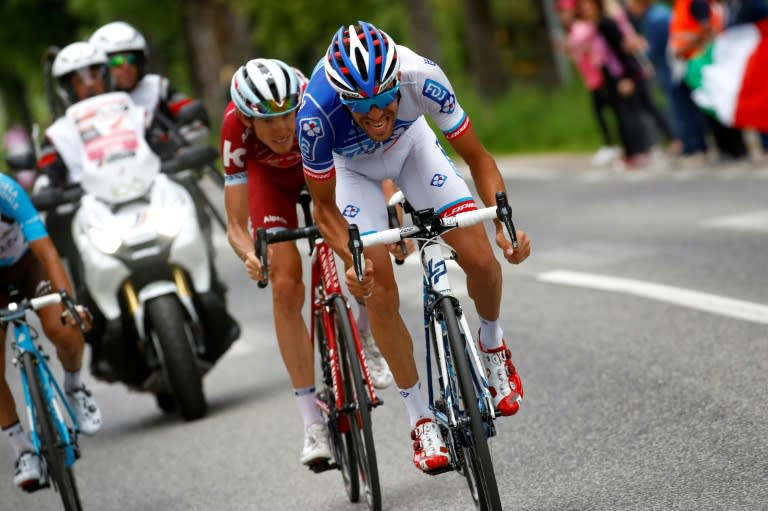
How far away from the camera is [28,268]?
877cm

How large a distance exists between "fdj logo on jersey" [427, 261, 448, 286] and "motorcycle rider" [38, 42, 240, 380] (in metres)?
3.87

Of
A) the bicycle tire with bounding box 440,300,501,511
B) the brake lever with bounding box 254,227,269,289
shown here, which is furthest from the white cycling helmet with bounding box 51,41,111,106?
the bicycle tire with bounding box 440,300,501,511

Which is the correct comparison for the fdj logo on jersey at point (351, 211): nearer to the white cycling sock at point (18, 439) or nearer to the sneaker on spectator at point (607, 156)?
the white cycling sock at point (18, 439)

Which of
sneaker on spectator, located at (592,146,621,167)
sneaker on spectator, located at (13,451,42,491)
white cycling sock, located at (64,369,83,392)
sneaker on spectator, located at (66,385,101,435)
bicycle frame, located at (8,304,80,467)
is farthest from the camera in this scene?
sneaker on spectator, located at (592,146,621,167)

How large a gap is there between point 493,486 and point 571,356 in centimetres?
382

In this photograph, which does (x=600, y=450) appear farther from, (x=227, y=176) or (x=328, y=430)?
(x=227, y=176)

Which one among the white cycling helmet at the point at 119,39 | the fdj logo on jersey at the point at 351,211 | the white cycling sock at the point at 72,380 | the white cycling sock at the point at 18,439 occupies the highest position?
the white cycling helmet at the point at 119,39

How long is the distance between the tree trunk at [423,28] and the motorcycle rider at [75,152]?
2166cm

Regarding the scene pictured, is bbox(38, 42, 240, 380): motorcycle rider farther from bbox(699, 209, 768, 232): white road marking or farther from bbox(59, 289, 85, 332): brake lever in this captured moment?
bbox(699, 209, 768, 232): white road marking

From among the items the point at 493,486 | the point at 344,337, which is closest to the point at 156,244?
the point at 344,337

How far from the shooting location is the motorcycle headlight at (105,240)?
9.77m

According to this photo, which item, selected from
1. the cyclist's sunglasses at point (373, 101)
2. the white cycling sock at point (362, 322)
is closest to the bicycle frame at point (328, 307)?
the white cycling sock at point (362, 322)

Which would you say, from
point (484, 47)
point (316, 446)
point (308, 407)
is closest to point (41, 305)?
point (308, 407)

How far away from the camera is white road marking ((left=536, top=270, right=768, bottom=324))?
31.4 ft
